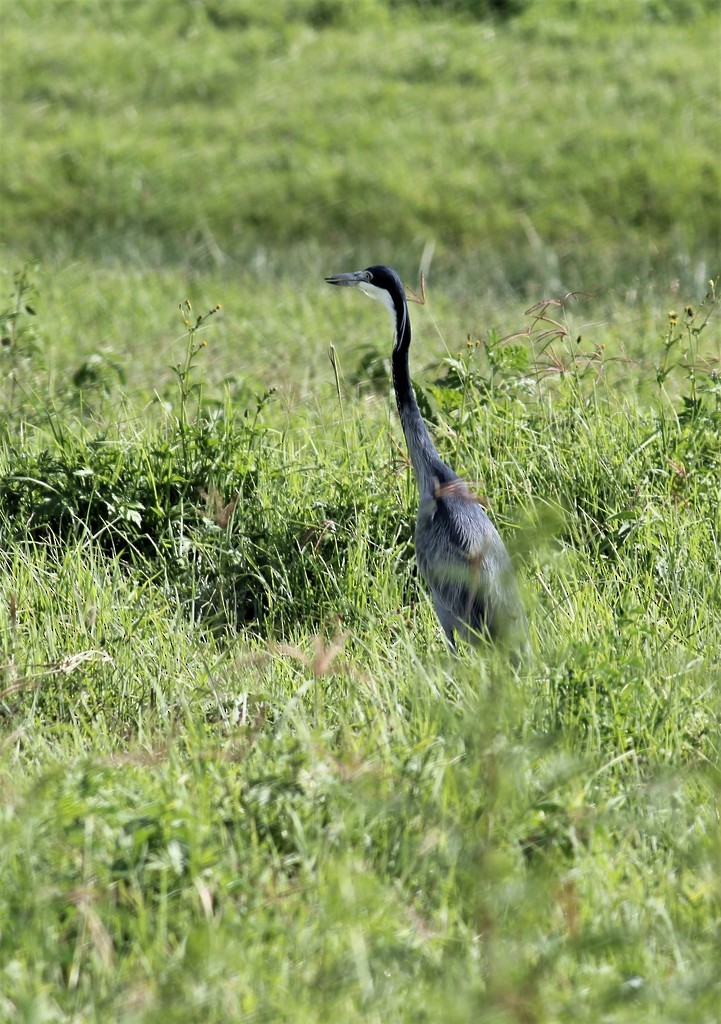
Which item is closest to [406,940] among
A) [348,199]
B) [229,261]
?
[229,261]

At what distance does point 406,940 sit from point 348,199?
10.4 meters

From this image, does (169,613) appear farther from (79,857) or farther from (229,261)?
(229,261)

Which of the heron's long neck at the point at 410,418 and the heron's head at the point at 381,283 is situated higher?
the heron's head at the point at 381,283

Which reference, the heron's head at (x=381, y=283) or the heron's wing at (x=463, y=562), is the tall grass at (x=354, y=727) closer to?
the heron's wing at (x=463, y=562)

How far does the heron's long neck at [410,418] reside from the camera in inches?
171

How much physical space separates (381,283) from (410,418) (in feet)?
2.03

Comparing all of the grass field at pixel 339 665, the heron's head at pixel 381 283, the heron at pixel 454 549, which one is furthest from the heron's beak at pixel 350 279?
the grass field at pixel 339 665

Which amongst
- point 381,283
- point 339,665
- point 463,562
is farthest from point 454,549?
point 381,283

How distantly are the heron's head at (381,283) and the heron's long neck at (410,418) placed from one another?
0.05m

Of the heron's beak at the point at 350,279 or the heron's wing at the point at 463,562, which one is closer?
the heron's wing at the point at 463,562

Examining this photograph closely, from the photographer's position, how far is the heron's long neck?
171 inches

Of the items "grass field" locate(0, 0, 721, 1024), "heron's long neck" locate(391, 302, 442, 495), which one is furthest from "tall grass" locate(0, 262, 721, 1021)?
"heron's long neck" locate(391, 302, 442, 495)

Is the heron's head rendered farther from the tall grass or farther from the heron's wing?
the heron's wing

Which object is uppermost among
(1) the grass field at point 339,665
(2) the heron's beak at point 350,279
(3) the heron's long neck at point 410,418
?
(2) the heron's beak at point 350,279
